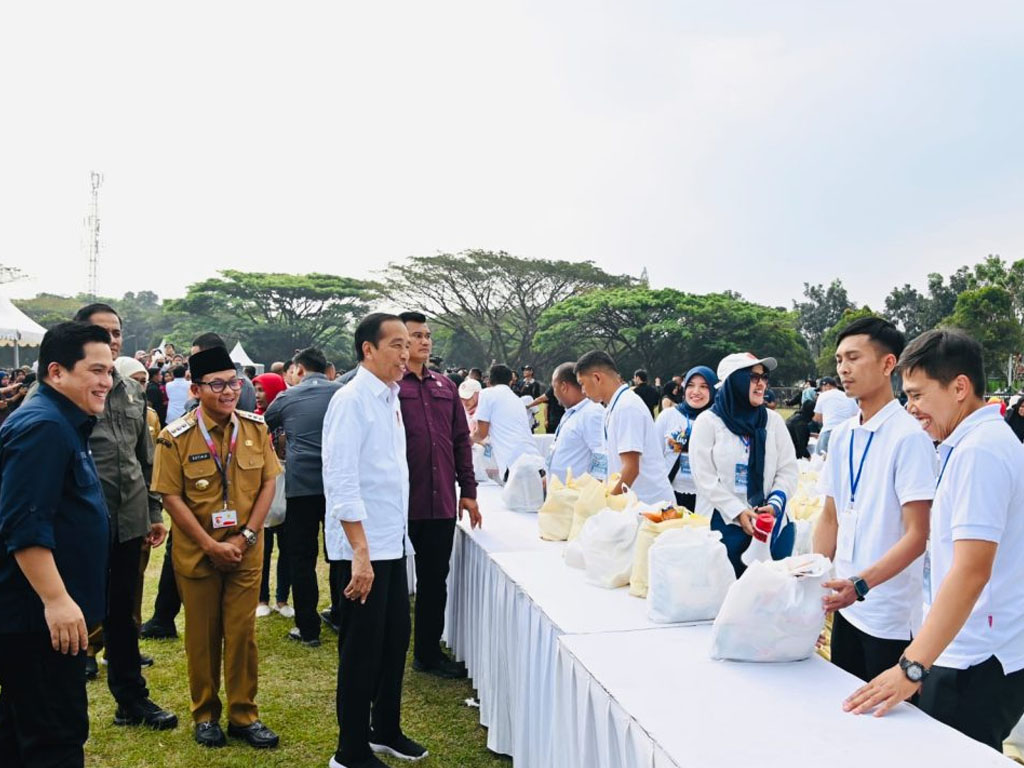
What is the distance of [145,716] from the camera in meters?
3.19

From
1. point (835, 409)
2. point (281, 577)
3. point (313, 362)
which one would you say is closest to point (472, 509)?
point (313, 362)

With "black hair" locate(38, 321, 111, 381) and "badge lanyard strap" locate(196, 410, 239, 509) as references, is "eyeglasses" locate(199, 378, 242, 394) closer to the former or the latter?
"badge lanyard strap" locate(196, 410, 239, 509)

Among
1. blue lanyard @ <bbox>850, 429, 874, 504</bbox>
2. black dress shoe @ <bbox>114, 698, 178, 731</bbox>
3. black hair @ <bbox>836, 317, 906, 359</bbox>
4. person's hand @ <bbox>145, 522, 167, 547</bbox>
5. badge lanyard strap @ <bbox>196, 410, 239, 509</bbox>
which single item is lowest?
black dress shoe @ <bbox>114, 698, 178, 731</bbox>

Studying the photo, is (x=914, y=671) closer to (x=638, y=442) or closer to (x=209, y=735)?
(x=638, y=442)

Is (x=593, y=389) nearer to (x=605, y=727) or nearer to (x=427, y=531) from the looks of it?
(x=427, y=531)

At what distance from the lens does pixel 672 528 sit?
92.8 inches

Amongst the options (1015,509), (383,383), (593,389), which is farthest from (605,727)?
(593,389)

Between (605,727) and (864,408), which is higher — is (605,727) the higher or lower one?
the lower one

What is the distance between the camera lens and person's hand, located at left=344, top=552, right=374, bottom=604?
256cm

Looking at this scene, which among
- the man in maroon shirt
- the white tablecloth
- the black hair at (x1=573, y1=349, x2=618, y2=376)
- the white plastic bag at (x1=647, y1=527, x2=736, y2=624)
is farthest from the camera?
the black hair at (x1=573, y1=349, x2=618, y2=376)

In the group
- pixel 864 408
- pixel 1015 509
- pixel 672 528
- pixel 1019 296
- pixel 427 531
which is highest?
pixel 1019 296

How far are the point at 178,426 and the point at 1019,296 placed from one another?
3635 cm

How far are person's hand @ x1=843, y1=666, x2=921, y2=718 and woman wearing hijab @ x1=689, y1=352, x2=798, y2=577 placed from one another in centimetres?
124

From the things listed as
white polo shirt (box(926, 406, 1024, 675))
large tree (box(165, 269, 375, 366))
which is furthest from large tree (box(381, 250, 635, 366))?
white polo shirt (box(926, 406, 1024, 675))
